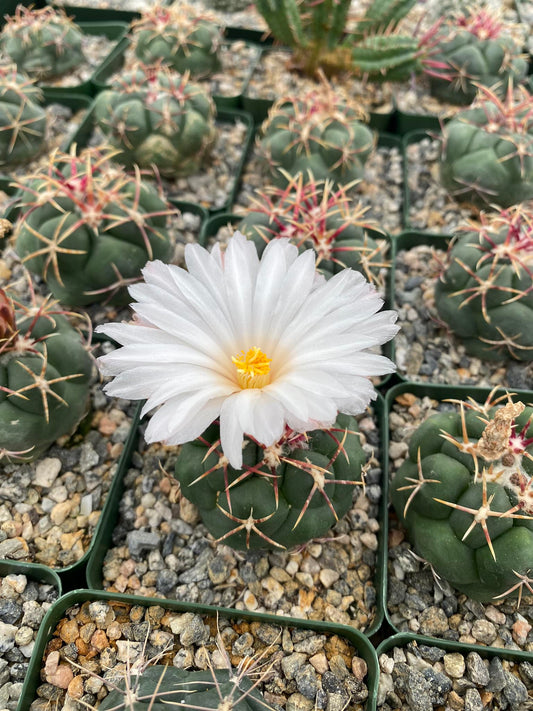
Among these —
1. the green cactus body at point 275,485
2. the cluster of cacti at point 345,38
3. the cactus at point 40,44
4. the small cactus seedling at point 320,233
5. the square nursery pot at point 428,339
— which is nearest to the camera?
the green cactus body at point 275,485

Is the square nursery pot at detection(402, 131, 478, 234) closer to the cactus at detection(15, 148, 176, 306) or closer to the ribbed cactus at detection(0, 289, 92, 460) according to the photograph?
the cactus at detection(15, 148, 176, 306)

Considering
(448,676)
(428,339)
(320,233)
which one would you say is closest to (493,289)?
(428,339)

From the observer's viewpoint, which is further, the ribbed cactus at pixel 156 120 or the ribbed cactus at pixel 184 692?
the ribbed cactus at pixel 156 120

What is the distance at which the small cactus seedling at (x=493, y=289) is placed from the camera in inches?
49.1

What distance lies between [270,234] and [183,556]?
703 mm

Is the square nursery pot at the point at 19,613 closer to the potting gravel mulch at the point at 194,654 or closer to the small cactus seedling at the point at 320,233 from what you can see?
the potting gravel mulch at the point at 194,654

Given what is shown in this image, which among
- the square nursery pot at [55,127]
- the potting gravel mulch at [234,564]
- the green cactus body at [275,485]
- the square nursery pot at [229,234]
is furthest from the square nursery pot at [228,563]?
the square nursery pot at [55,127]

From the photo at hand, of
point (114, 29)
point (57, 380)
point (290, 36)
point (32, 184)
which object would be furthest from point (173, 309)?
point (114, 29)

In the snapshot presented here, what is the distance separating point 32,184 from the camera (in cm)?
139

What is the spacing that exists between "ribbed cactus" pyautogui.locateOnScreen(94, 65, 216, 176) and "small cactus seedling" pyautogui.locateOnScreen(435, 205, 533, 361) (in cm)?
83

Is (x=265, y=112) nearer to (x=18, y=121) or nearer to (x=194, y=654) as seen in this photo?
(x=18, y=121)

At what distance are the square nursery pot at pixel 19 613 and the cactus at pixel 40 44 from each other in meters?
1.84

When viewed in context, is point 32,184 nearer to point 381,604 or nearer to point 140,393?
point 140,393

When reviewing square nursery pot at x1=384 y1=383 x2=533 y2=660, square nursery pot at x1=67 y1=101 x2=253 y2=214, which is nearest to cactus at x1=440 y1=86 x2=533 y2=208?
square nursery pot at x1=67 y1=101 x2=253 y2=214
